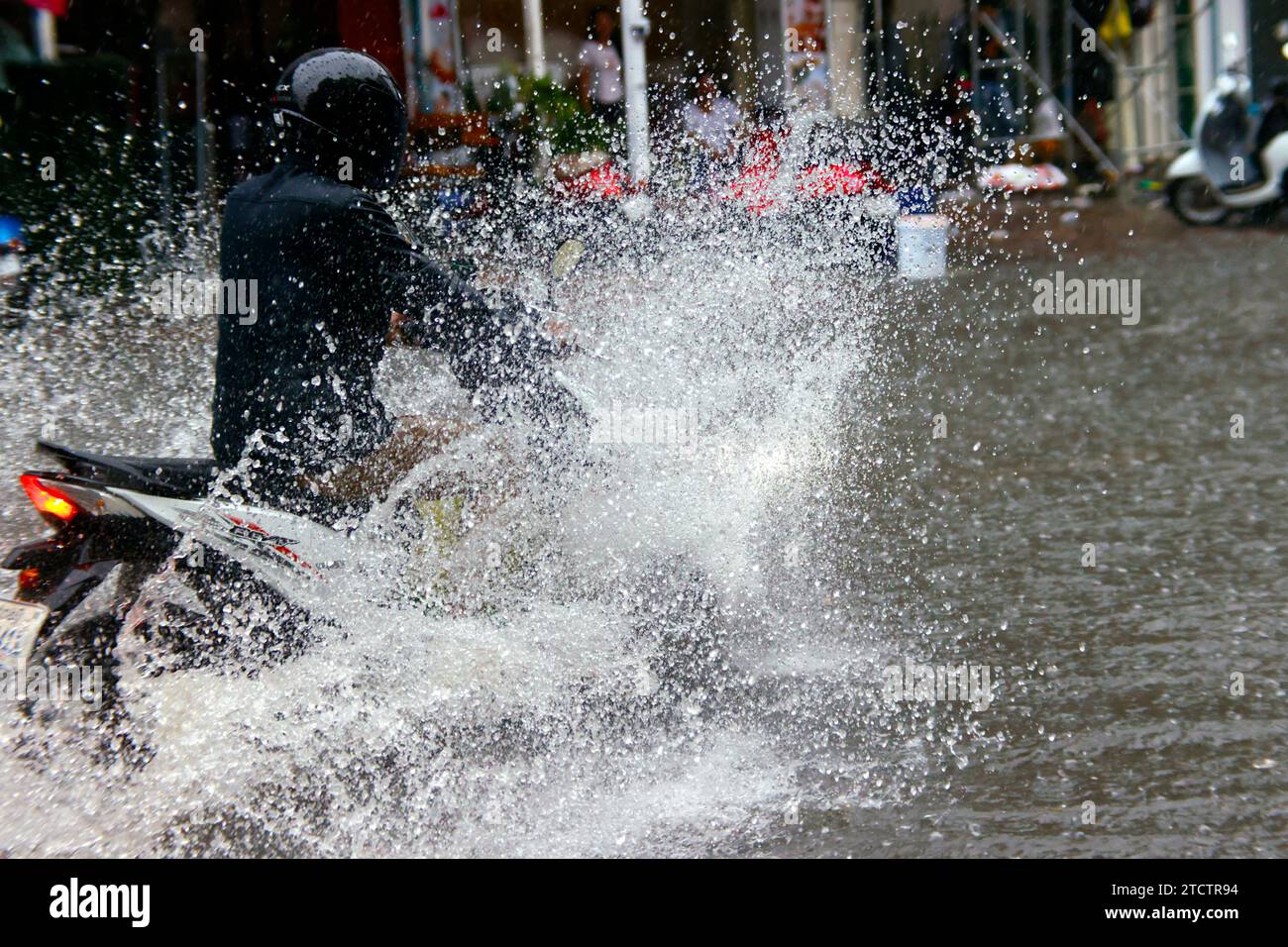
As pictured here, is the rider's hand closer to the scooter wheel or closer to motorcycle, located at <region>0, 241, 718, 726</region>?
motorcycle, located at <region>0, 241, 718, 726</region>

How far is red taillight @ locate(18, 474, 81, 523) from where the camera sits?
3.39 meters

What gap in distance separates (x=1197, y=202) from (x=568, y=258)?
1216 cm

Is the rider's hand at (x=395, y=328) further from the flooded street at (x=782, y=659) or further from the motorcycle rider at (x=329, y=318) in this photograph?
the flooded street at (x=782, y=659)

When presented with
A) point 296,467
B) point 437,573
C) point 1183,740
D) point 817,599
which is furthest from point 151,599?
point 1183,740

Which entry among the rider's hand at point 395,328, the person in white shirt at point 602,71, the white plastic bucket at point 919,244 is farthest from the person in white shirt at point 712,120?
the rider's hand at point 395,328

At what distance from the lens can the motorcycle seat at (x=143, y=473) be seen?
11.1 feet

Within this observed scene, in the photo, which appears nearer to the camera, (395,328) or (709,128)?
(395,328)

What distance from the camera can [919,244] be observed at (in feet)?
28.8

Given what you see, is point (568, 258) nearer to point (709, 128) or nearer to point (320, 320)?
point (320, 320)

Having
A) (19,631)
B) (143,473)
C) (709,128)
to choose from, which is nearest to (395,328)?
(143,473)

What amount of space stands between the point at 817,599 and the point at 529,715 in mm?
1289

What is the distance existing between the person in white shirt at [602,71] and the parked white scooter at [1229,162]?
5796mm

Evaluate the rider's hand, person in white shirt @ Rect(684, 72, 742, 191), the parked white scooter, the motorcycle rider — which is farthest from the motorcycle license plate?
the parked white scooter

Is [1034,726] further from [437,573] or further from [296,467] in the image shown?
[296,467]
